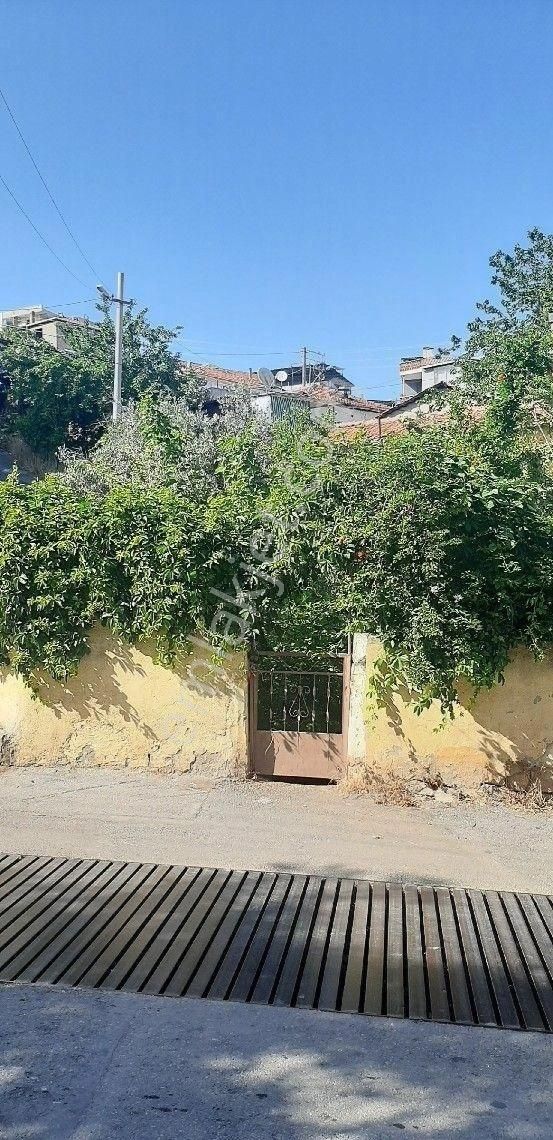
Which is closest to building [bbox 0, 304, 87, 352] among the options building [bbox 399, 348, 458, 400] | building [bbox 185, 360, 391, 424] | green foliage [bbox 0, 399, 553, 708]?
building [bbox 185, 360, 391, 424]

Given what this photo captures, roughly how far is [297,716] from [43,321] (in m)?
43.4

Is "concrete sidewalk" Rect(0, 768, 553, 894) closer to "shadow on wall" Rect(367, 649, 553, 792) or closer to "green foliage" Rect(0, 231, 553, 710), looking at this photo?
"shadow on wall" Rect(367, 649, 553, 792)

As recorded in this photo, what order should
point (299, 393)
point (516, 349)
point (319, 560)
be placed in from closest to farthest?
point (319, 560)
point (516, 349)
point (299, 393)

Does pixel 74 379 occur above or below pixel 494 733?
above

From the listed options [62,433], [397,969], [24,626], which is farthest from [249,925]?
[62,433]

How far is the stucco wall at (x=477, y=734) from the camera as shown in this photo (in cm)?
757

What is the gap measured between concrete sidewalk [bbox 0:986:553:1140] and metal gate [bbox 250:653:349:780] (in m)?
3.72

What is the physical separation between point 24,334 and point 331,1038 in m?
34.4

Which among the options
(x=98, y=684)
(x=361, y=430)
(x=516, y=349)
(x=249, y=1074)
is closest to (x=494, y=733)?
(x=361, y=430)

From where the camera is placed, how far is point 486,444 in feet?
25.5

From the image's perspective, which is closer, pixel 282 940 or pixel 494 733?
pixel 282 940

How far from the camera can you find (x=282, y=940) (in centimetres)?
516

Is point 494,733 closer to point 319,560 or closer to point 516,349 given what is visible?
point 319,560

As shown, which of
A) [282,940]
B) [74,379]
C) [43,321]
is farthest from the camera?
[43,321]
